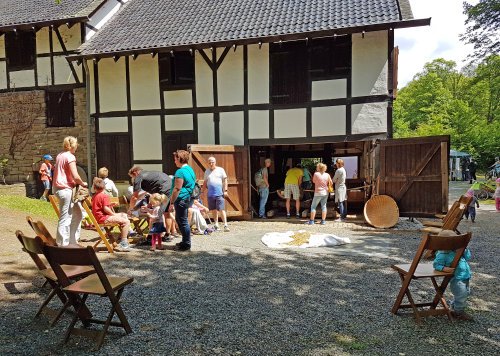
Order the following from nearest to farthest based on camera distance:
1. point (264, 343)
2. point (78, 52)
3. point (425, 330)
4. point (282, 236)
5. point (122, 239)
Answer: point (264, 343)
point (425, 330)
point (122, 239)
point (282, 236)
point (78, 52)

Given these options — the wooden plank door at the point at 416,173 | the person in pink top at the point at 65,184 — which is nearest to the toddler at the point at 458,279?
the person in pink top at the point at 65,184

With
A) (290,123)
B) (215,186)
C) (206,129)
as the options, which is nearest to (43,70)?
(206,129)

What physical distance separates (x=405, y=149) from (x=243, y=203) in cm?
431

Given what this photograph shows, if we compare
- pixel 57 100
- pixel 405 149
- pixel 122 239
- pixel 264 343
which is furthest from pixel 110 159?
pixel 264 343

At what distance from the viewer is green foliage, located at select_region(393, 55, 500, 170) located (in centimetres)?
2969

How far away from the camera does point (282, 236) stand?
6867 millimetres

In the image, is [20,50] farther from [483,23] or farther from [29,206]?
[483,23]

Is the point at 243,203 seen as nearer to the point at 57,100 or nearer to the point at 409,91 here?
the point at 57,100

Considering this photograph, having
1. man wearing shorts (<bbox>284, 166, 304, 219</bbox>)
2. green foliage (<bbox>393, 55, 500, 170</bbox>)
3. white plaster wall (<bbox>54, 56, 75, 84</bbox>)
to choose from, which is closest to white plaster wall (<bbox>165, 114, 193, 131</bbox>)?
man wearing shorts (<bbox>284, 166, 304, 219</bbox>)

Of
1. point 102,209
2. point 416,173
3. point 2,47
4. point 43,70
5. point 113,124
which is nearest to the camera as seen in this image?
point 102,209

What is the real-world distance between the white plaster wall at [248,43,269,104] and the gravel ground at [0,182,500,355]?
17.1 feet

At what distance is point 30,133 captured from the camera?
11859 mm

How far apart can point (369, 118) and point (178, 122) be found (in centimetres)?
541

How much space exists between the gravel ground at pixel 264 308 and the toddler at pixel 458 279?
112mm
